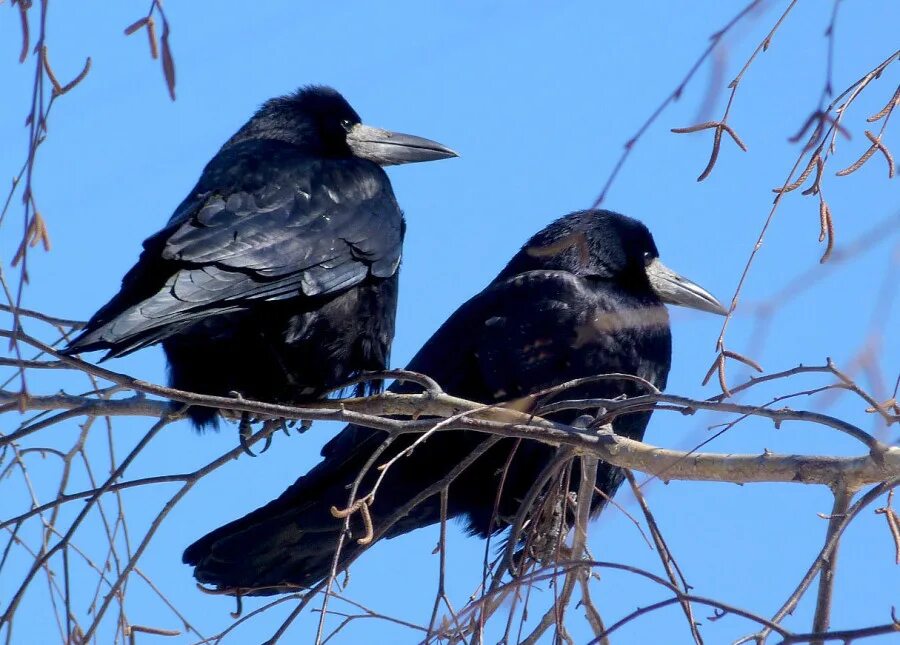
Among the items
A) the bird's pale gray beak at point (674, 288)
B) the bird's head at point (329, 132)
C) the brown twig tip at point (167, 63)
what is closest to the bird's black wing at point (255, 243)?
the bird's head at point (329, 132)

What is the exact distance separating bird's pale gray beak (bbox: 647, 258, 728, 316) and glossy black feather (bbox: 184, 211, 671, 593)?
736mm

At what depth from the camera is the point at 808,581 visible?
2682 millimetres

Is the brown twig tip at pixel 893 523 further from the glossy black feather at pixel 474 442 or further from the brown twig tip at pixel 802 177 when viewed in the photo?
the glossy black feather at pixel 474 442

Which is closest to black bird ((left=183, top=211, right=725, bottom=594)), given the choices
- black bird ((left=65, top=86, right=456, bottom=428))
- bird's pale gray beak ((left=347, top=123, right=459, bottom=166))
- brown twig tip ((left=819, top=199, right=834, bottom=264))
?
black bird ((left=65, top=86, right=456, bottom=428))

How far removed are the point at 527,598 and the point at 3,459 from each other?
6.04ft

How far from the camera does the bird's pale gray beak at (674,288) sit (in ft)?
20.9

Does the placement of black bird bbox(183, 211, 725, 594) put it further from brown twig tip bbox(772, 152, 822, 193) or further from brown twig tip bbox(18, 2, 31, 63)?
brown twig tip bbox(18, 2, 31, 63)

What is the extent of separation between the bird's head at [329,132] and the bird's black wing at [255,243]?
0.25 m

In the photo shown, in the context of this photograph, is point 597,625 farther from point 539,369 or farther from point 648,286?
point 648,286

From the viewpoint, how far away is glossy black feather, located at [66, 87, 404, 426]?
440 centimetres

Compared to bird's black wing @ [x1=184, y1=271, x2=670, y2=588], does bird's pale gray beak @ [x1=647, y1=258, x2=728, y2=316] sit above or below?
above

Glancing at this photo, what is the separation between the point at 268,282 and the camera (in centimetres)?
470

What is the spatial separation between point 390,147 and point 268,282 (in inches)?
77.1

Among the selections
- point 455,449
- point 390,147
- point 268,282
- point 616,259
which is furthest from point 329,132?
point 455,449
